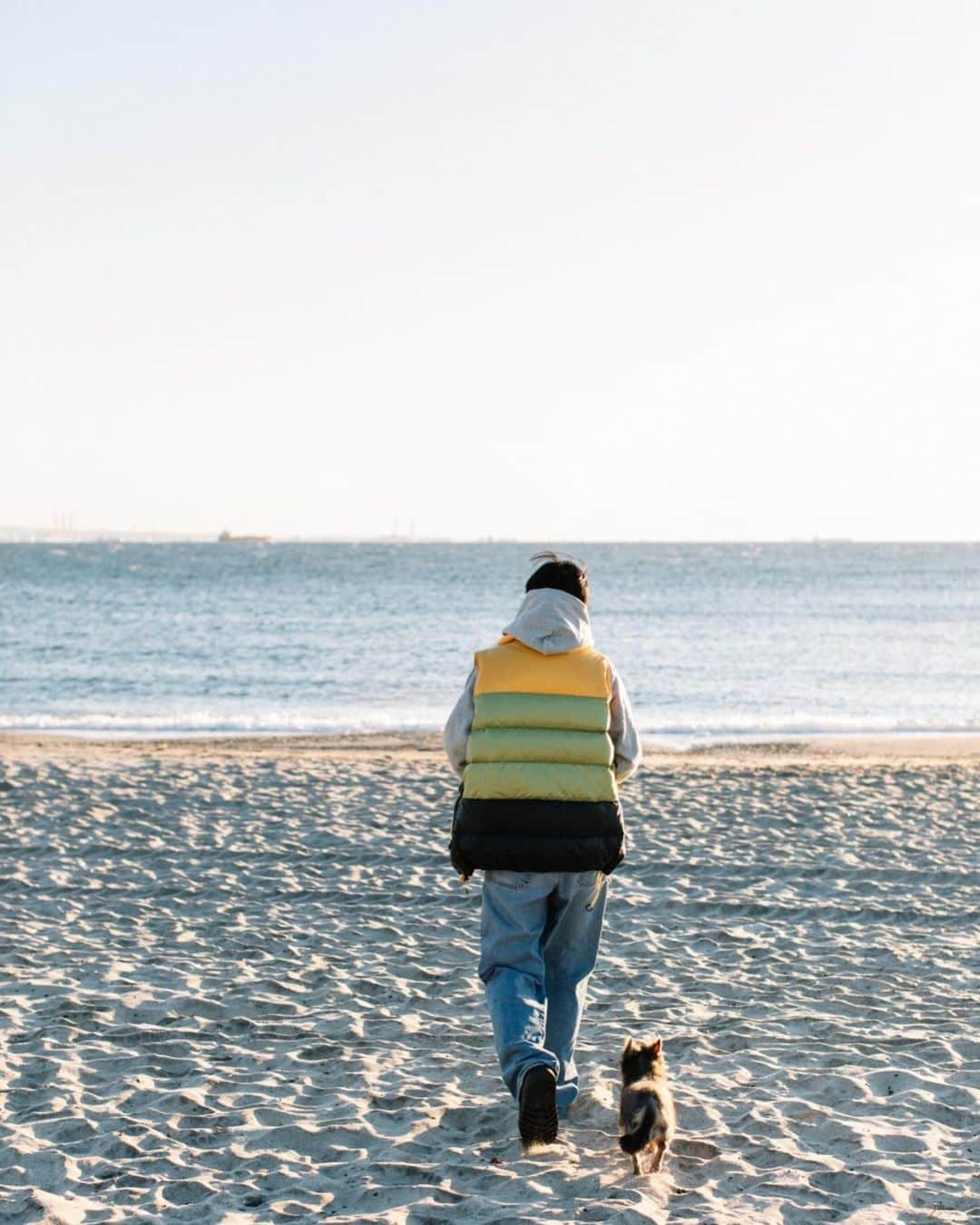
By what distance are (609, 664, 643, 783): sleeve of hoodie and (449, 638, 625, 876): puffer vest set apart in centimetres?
13

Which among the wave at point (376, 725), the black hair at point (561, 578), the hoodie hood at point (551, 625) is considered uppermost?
the black hair at point (561, 578)

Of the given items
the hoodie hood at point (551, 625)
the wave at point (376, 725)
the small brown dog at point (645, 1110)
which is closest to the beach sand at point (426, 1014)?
the small brown dog at point (645, 1110)

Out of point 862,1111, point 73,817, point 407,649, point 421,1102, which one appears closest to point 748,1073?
point 862,1111

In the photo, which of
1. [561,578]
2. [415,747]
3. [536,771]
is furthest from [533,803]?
[415,747]

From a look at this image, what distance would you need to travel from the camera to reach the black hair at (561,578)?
4207mm

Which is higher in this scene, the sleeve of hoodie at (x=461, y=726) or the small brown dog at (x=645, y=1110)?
the sleeve of hoodie at (x=461, y=726)

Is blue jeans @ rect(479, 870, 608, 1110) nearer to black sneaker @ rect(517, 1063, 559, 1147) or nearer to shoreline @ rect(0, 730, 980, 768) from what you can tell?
black sneaker @ rect(517, 1063, 559, 1147)

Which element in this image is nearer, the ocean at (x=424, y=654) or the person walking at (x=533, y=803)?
the person walking at (x=533, y=803)

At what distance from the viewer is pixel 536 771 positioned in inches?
159

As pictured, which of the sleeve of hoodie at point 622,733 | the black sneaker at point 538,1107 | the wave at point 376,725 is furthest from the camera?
the wave at point 376,725

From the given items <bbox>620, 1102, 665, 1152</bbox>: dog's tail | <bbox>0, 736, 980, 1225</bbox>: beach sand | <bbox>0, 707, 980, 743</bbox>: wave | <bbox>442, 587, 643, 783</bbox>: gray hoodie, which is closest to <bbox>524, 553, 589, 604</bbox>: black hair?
<bbox>442, 587, 643, 783</bbox>: gray hoodie

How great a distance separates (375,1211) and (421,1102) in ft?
2.87

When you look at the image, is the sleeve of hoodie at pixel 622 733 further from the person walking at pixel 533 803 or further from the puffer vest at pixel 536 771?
the puffer vest at pixel 536 771

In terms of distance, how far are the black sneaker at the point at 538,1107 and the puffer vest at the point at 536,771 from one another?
608 millimetres
